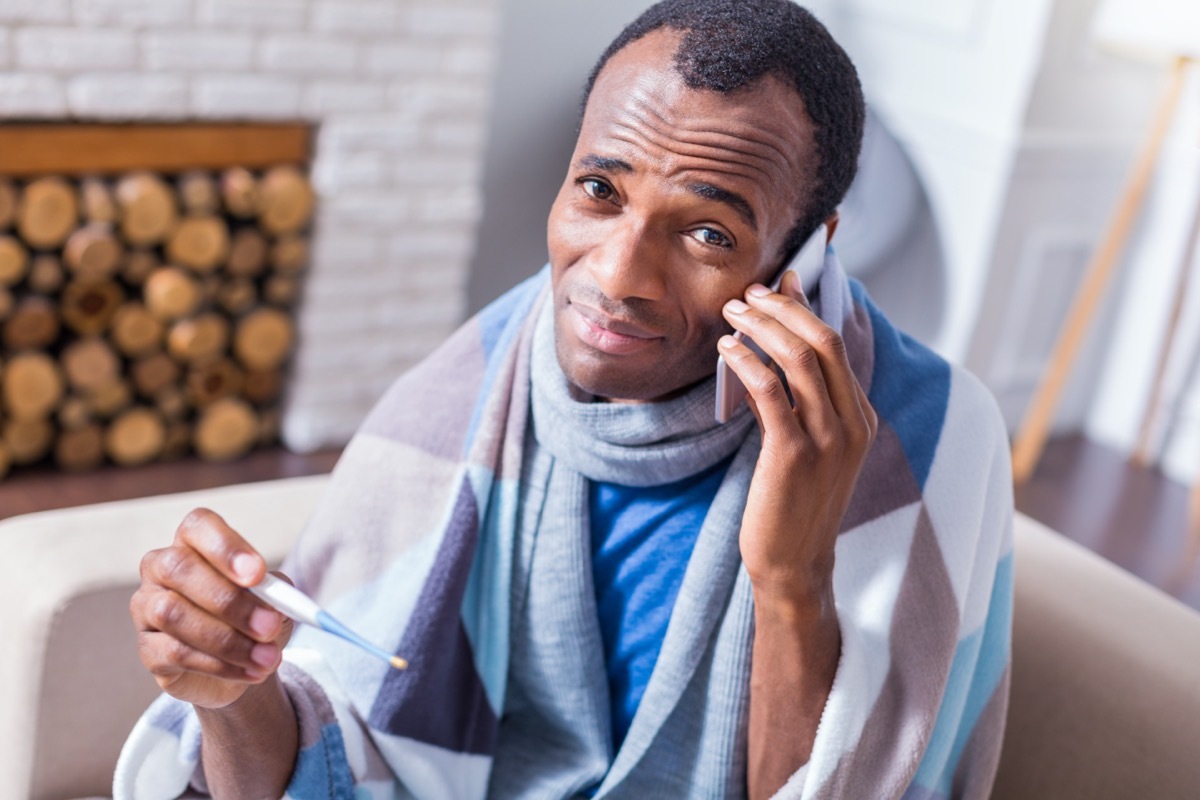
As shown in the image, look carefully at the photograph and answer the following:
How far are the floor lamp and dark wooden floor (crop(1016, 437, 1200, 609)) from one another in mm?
75

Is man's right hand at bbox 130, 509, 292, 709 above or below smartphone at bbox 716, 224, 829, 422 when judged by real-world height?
below

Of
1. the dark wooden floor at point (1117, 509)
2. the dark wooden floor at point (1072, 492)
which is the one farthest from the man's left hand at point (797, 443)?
the dark wooden floor at point (1117, 509)

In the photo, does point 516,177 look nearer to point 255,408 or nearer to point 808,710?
point 255,408

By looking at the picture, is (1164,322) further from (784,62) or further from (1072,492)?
(784,62)

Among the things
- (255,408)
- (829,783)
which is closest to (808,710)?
(829,783)

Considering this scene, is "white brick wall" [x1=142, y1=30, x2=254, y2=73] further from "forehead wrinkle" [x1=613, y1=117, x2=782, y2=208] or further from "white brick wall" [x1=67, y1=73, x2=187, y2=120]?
"forehead wrinkle" [x1=613, y1=117, x2=782, y2=208]

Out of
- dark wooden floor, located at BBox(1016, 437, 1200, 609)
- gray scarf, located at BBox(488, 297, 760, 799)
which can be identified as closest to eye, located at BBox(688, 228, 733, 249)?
gray scarf, located at BBox(488, 297, 760, 799)

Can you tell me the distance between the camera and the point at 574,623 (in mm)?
1260

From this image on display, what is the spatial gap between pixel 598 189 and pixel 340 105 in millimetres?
1714

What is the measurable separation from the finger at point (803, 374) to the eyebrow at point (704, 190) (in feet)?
0.35

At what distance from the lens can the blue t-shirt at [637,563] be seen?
4.13ft

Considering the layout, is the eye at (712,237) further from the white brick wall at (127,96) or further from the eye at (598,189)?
the white brick wall at (127,96)

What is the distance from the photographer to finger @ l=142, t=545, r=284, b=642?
3.06 feet

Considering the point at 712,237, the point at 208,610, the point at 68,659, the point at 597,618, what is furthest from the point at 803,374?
the point at 68,659
